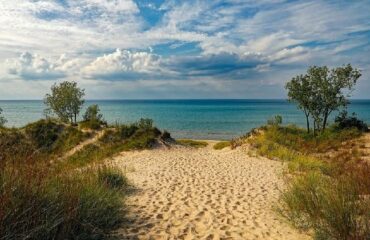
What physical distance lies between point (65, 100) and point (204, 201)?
1403 inches

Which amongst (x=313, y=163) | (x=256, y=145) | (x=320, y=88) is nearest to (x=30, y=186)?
(x=313, y=163)

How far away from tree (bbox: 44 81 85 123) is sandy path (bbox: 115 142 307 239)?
25988 mm

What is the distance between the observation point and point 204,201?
1027 cm

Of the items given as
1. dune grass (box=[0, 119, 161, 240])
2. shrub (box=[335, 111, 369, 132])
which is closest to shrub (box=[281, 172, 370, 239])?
dune grass (box=[0, 119, 161, 240])

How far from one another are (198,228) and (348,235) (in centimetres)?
313

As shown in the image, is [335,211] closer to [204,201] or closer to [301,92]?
[204,201]

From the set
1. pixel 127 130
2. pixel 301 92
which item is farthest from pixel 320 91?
pixel 127 130

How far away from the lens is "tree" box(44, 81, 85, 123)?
42.3 meters

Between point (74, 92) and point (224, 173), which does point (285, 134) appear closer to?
point (224, 173)

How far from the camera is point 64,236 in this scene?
217 inches

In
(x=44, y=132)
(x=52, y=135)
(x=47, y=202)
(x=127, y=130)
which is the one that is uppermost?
(x=47, y=202)

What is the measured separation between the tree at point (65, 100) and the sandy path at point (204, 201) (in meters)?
26.0

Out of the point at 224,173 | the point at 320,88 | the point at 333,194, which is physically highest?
the point at 320,88

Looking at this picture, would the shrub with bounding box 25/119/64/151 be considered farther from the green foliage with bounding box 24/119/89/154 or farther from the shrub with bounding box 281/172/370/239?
the shrub with bounding box 281/172/370/239
